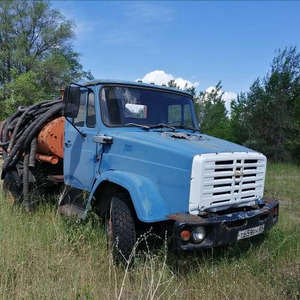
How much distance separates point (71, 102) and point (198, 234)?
2.43m

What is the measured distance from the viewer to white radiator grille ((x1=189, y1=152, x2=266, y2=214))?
376cm

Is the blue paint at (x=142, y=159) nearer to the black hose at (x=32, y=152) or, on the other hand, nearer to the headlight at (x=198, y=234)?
the headlight at (x=198, y=234)

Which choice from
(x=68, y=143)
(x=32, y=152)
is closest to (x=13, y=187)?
(x=32, y=152)

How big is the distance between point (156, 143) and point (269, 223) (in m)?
1.68

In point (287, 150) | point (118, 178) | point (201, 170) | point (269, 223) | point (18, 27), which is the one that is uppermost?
point (18, 27)

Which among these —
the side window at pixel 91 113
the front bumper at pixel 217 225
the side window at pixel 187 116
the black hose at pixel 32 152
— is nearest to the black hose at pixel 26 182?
the black hose at pixel 32 152

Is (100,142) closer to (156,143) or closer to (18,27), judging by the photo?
(156,143)

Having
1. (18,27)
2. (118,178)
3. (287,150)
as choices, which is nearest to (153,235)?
(118,178)

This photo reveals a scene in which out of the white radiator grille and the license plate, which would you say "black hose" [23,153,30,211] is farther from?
the license plate

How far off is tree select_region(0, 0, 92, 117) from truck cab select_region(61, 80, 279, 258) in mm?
25685

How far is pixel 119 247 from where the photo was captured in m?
4.13

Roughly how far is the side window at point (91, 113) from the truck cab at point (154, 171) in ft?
0.05

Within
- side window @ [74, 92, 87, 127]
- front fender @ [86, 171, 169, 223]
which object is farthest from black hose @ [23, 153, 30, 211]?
front fender @ [86, 171, 169, 223]

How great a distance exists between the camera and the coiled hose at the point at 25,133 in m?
6.45
